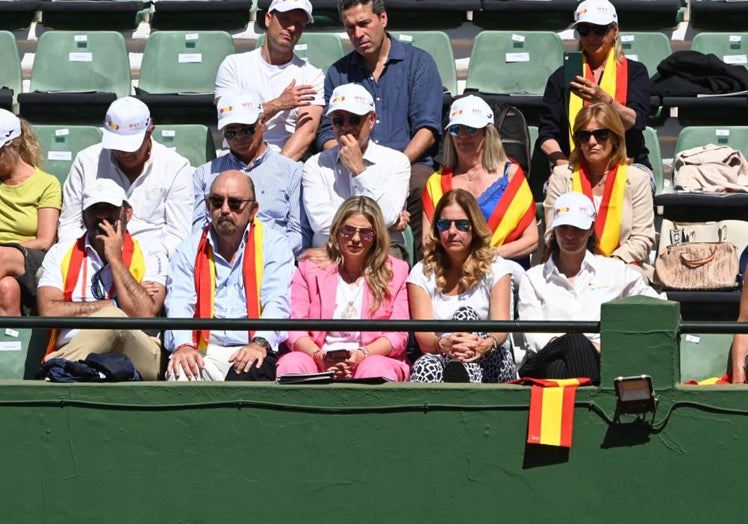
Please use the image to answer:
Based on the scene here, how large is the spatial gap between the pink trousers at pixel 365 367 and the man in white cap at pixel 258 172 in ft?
4.29

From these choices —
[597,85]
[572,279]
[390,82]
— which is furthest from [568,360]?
[390,82]

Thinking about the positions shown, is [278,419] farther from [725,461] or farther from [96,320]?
[725,461]

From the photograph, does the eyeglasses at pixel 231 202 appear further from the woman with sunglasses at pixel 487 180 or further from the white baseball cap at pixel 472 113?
the white baseball cap at pixel 472 113

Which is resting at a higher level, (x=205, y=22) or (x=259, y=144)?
(x=205, y=22)

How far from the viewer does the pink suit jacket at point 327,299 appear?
7492 millimetres

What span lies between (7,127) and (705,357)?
414 centimetres

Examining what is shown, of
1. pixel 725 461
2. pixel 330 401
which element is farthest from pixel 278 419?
pixel 725 461

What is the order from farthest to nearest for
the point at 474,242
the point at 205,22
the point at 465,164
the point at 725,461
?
the point at 205,22
the point at 465,164
the point at 474,242
the point at 725,461

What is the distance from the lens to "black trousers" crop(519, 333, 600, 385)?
6.90 meters

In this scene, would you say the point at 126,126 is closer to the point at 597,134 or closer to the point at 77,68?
the point at 77,68

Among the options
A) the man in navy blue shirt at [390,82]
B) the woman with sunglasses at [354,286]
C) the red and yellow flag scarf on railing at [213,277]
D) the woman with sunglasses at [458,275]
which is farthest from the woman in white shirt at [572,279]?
the man in navy blue shirt at [390,82]

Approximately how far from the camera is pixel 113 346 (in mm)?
7227

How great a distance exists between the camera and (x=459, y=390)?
6516mm

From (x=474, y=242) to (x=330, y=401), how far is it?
1448 mm
